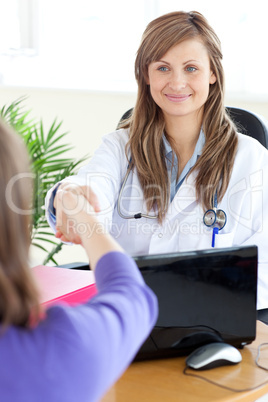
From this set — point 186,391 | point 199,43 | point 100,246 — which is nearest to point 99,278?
point 100,246

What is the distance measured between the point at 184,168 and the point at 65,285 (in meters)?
0.68

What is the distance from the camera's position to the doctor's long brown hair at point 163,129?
6.15 feet

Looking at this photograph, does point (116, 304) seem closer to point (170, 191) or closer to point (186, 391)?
point (186, 391)

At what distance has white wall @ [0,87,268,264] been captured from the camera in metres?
3.32

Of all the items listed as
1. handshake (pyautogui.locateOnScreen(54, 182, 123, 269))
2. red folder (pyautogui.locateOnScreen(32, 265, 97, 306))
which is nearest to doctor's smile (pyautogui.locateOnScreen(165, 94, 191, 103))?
handshake (pyautogui.locateOnScreen(54, 182, 123, 269))

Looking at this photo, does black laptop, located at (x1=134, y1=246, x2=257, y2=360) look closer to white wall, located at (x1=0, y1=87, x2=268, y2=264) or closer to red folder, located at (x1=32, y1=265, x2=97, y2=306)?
red folder, located at (x1=32, y1=265, x2=97, y2=306)

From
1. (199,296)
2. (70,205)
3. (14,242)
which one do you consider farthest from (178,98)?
(14,242)

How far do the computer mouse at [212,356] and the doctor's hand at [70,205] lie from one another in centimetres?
34

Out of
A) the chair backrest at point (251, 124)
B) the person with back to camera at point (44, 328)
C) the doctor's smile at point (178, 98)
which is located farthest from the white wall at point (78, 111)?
the person with back to camera at point (44, 328)

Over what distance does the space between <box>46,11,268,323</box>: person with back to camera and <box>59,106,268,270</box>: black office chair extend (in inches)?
4.5

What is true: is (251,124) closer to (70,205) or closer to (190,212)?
(190,212)

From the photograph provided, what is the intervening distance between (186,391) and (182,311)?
16 centimetres

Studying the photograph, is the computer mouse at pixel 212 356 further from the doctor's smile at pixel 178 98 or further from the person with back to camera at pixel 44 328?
the doctor's smile at pixel 178 98

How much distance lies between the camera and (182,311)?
1.26 metres
